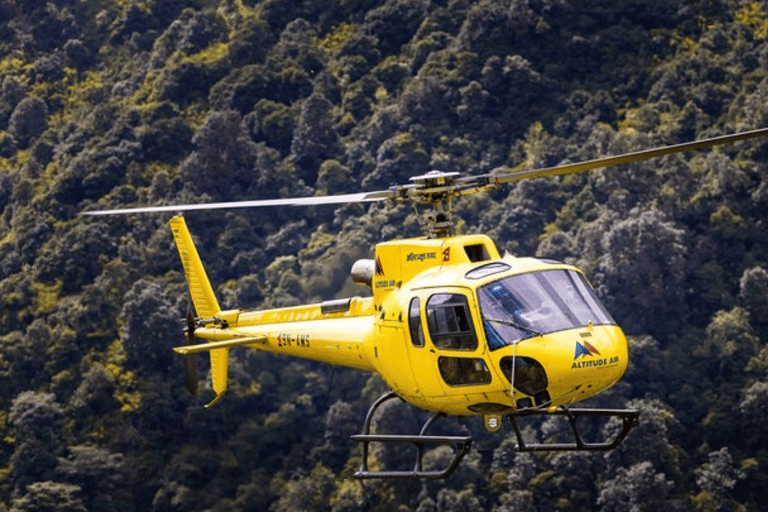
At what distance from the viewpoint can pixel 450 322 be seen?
858 inches

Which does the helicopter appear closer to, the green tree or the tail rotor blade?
the tail rotor blade

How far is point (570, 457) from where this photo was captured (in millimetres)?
58719

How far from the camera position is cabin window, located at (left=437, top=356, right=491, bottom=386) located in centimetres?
2147

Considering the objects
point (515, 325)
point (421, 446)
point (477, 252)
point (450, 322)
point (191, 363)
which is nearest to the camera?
point (515, 325)

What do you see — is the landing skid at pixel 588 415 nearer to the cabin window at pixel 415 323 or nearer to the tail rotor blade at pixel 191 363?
the cabin window at pixel 415 323

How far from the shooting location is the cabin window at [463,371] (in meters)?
21.5

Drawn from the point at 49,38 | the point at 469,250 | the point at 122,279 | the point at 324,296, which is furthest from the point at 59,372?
the point at 469,250

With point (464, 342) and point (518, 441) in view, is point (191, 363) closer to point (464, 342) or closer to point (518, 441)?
point (464, 342)

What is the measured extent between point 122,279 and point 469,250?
150ft

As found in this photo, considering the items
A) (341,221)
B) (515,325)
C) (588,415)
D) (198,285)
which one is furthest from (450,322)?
(341,221)

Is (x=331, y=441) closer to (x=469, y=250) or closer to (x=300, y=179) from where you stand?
(x=300, y=179)

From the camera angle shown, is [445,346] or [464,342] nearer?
[464,342]

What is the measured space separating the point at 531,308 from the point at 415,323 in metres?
1.75

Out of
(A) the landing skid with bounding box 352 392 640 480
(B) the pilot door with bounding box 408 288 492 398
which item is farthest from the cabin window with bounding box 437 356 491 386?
(A) the landing skid with bounding box 352 392 640 480
